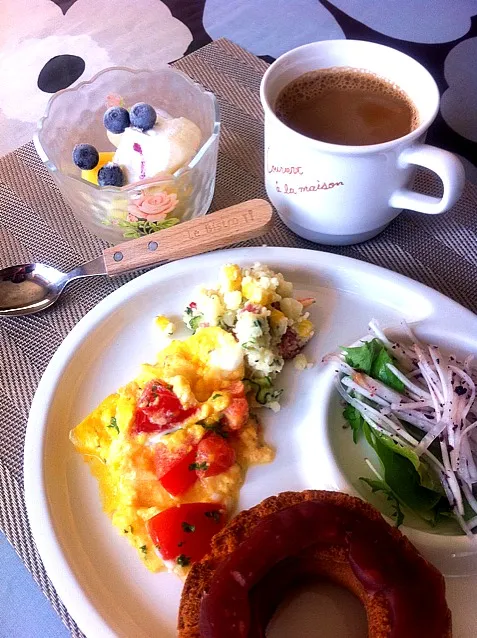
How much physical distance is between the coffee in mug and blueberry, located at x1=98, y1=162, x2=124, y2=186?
373 millimetres

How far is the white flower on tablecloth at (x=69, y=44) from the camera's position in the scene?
2.12 metres

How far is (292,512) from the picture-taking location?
0.93 metres

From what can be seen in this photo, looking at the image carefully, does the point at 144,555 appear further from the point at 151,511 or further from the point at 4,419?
the point at 4,419

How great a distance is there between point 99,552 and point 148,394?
273mm

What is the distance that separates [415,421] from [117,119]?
36.1 inches

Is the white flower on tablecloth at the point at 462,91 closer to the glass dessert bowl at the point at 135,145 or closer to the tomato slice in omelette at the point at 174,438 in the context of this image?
the glass dessert bowl at the point at 135,145

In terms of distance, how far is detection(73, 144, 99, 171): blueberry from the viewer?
1373 mm

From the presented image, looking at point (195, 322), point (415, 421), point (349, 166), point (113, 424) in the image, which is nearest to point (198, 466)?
point (113, 424)

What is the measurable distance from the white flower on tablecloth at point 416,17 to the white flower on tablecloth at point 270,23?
0.13 meters

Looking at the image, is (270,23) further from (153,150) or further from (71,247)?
(71,247)

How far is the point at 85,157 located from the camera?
4.50ft

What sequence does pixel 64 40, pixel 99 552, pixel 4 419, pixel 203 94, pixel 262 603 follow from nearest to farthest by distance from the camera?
pixel 262 603 → pixel 99 552 → pixel 4 419 → pixel 203 94 → pixel 64 40

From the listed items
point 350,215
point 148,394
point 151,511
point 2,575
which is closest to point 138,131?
point 350,215

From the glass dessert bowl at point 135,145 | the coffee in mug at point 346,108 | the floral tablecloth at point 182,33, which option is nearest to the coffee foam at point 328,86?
the coffee in mug at point 346,108
